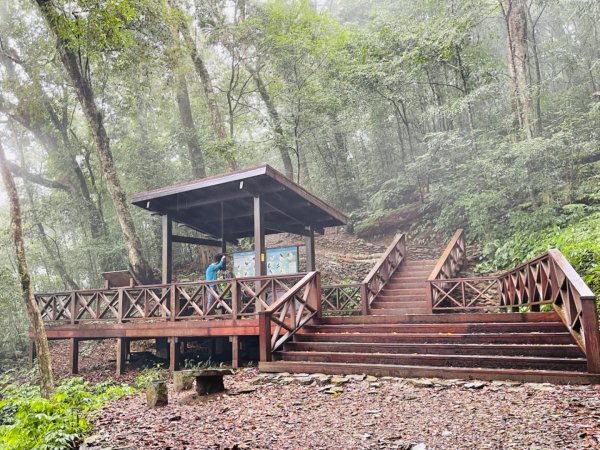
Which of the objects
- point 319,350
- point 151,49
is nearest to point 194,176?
point 151,49

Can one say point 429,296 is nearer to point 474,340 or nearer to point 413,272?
point 413,272

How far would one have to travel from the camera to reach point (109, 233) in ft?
56.5

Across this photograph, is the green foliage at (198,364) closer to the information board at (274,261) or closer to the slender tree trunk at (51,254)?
the information board at (274,261)

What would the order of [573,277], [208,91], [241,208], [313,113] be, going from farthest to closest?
[313,113] < [208,91] < [241,208] < [573,277]

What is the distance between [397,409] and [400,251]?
29.5ft

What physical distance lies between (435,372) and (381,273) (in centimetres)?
588

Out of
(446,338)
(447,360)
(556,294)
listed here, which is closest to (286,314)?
(446,338)

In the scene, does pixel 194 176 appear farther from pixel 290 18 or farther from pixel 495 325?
pixel 495 325

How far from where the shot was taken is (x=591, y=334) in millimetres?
4812

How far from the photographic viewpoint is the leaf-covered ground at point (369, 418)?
10.8 feet

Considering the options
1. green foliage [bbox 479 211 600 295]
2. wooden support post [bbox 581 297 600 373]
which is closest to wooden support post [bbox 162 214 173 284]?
green foliage [bbox 479 211 600 295]

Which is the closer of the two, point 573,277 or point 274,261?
point 573,277


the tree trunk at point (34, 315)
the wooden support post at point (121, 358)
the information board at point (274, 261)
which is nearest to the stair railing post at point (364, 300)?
the information board at point (274, 261)

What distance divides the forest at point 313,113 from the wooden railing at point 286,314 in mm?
6368
